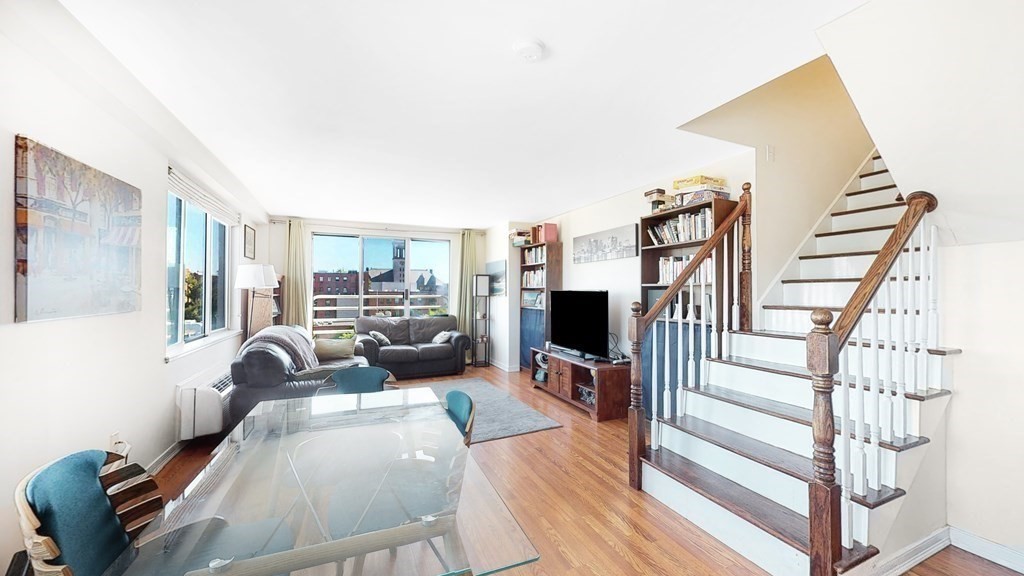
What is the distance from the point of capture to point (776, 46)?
1.75 meters

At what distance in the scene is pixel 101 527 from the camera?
1.23m

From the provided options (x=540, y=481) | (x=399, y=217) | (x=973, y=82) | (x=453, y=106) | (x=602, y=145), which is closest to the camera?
(x=973, y=82)

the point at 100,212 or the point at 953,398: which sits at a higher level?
the point at 100,212

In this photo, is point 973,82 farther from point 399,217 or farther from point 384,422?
point 399,217

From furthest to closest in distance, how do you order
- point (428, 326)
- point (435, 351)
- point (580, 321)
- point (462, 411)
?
point (428, 326) < point (435, 351) < point (580, 321) < point (462, 411)

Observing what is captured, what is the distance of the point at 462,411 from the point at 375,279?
Answer: 4803 millimetres

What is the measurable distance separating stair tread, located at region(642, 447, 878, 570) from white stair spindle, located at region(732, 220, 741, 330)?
112 centimetres

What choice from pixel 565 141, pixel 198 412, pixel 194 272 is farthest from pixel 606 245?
pixel 194 272

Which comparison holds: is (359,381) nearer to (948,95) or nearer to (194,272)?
(194,272)

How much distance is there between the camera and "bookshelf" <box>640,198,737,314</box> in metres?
3.13

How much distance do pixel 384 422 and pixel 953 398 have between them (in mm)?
3017

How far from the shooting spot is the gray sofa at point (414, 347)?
5.52m

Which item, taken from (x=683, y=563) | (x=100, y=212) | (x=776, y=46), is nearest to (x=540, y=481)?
(x=683, y=563)

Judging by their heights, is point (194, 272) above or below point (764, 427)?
above
